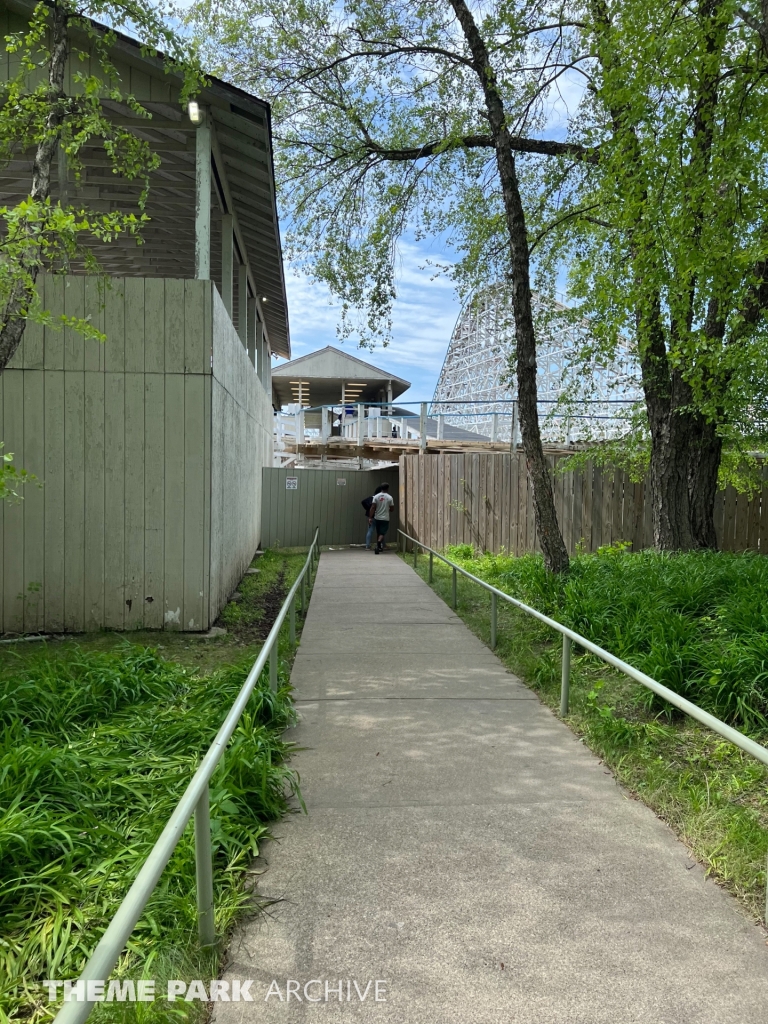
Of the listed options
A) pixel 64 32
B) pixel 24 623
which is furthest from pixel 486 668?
pixel 64 32

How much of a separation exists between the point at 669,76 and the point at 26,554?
7.65 meters

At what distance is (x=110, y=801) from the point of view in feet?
11.0

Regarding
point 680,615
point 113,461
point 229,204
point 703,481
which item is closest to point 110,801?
point 680,615

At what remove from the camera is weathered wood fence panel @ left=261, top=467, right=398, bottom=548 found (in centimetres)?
1795

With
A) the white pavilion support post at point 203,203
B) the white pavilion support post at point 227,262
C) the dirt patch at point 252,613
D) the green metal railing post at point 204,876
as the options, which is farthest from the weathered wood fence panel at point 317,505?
the green metal railing post at point 204,876

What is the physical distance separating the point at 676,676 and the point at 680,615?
106 centimetres

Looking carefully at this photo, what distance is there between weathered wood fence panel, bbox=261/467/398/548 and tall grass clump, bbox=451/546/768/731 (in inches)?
390

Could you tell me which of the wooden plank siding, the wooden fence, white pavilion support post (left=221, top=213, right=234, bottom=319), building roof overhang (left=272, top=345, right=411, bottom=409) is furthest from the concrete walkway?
building roof overhang (left=272, top=345, right=411, bottom=409)

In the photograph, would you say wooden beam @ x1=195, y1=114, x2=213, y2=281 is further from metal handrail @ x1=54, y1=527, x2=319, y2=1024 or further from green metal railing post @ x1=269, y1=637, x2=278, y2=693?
metal handrail @ x1=54, y1=527, x2=319, y2=1024

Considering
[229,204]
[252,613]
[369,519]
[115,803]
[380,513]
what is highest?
[229,204]

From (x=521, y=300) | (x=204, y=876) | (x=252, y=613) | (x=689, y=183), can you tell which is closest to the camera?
(x=204, y=876)

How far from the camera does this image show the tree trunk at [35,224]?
197 inches

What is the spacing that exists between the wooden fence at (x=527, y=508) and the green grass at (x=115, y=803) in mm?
7566

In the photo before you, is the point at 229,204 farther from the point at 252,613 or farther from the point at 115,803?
the point at 115,803
